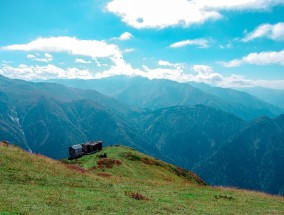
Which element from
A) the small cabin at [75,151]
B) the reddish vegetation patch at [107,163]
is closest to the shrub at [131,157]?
the reddish vegetation patch at [107,163]

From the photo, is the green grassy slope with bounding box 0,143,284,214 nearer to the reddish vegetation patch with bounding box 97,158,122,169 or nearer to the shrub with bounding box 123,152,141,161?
the reddish vegetation patch with bounding box 97,158,122,169

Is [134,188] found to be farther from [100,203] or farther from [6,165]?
[6,165]

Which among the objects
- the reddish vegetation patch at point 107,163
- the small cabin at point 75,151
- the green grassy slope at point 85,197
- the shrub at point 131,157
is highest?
the green grassy slope at point 85,197

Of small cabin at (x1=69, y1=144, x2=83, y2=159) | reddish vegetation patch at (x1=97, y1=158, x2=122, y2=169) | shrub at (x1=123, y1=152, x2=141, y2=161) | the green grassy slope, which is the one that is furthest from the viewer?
small cabin at (x1=69, y1=144, x2=83, y2=159)

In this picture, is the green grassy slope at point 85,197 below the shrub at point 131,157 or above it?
above

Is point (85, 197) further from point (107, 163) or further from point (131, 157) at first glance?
point (131, 157)

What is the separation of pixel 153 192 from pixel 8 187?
18103 millimetres

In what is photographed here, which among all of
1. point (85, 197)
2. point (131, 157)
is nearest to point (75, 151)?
point (131, 157)

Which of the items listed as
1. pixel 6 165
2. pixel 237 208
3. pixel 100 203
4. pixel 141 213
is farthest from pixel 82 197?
pixel 237 208

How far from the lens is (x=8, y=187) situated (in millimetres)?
31703

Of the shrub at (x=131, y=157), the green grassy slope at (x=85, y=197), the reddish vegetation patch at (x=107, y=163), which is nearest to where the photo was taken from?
the green grassy slope at (x=85, y=197)

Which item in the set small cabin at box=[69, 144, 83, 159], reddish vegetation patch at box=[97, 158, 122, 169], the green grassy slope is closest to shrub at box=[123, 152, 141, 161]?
reddish vegetation patch at box=[97, 158, 122, 169]

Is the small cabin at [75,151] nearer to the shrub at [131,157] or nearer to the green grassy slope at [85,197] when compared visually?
the shrub at [131,157]

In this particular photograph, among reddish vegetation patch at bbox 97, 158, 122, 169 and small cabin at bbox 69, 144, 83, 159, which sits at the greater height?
reddish vegetation patch at bbox 97, 158, 122, 169
